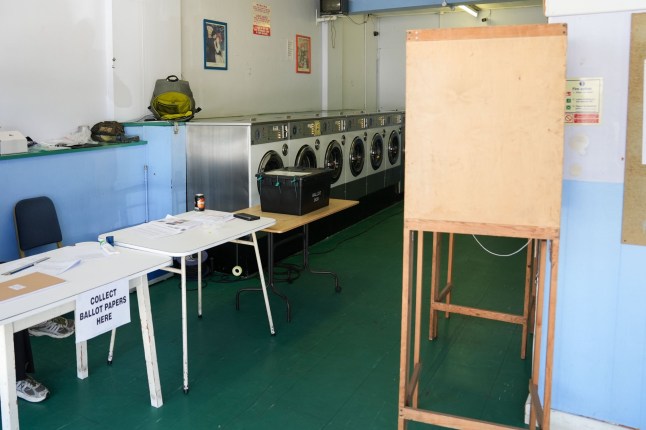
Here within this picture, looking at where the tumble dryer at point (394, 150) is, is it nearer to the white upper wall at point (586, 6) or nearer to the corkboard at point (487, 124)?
the white upper wall at point (586, 6)

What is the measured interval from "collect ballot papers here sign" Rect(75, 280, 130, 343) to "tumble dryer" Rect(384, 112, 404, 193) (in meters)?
5.57

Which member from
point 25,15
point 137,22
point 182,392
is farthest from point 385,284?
point 25,15

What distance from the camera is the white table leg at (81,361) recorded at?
3189mm

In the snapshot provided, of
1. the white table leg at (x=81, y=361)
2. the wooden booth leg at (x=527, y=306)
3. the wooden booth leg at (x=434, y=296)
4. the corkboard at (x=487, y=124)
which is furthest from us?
the wooden booth leg at (x=434, y=296)

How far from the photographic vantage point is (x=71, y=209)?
4238 mm

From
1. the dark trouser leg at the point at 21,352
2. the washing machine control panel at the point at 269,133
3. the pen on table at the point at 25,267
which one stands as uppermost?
the washing machine control panel at the point at 269,133

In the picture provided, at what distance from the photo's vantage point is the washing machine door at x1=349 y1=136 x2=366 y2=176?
6.69m

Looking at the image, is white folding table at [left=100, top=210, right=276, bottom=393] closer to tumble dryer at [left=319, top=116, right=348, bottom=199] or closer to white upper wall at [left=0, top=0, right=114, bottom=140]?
white upper wall at [left=0, top=0, right=114, bottom=140]

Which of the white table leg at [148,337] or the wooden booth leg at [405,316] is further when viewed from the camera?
the white table leg at [148,337]

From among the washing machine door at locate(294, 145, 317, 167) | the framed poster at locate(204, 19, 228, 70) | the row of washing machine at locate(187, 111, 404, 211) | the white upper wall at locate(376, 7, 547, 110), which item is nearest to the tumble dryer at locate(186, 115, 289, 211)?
the row of washing machine at locate(187, 111, 404, 211)

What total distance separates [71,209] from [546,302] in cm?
319

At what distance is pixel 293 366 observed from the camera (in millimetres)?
3385

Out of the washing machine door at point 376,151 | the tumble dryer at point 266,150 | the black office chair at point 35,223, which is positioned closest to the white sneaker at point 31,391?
Answer: the black office chair at point 35,223

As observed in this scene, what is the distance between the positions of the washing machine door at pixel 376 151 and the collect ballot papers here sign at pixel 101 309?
505cm
